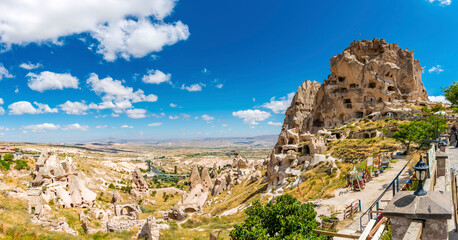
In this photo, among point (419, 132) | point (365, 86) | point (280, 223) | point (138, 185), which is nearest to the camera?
point (280, 223)

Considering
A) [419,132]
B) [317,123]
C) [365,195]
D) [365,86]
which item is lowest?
[365,195]

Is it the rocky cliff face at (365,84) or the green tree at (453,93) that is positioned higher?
the rocky cliff face at (365,84)

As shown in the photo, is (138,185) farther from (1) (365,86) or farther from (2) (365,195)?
(1) (365,86)

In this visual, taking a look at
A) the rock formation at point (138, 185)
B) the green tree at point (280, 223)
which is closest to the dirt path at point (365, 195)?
the green tree at point (280, 223)

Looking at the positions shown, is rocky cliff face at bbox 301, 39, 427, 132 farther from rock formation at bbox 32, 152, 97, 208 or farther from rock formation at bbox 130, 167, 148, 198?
rock formation at bbox 32, 152, 97, 208

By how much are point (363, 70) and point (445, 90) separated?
117 feet

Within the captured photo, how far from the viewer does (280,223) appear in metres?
8.38

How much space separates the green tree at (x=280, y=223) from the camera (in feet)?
25.9

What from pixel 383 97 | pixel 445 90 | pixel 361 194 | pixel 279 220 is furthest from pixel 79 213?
pixel 383 97

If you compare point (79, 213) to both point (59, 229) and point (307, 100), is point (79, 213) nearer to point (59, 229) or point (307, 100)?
point (59, 229)

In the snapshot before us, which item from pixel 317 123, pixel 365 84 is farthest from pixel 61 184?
pixel 365 84

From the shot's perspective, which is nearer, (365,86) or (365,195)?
(365,195)

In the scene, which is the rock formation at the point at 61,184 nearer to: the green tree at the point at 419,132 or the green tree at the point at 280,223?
the green tree at the point at 280,223

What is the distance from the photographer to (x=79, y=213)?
24.2 m
